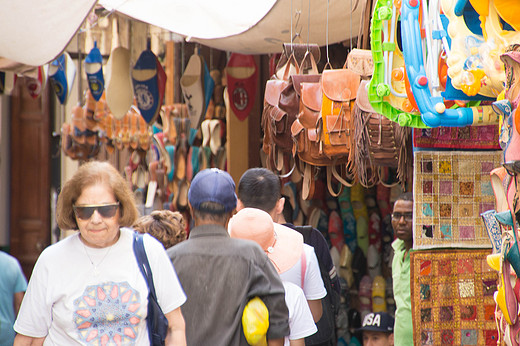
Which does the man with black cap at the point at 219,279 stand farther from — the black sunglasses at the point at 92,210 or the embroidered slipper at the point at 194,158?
the embroidered slipper at the point at 194,158

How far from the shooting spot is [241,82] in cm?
574

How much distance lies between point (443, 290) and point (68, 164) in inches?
262

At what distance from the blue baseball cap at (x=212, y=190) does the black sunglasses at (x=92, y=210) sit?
35cm

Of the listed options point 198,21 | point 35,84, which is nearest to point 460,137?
point 198,21

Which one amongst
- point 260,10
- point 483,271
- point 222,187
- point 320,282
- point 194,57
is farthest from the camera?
point 194,57

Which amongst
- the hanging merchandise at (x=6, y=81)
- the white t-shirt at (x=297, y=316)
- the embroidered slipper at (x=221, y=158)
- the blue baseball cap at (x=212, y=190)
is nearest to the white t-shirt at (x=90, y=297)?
the blue baseball cap at (x=212, y=190)

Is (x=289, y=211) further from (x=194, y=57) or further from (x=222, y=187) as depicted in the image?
(x=222, y=187)

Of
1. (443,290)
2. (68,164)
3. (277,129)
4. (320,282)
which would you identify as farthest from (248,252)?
(68,164)

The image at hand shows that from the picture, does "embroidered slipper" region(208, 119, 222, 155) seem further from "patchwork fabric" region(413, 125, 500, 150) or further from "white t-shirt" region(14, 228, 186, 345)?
"white t-shirt" region(14, 228, 186, 345)

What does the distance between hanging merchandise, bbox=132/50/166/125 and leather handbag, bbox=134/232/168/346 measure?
360 centimetres

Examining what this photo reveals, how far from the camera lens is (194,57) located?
6.01m

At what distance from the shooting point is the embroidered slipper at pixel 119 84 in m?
6.08

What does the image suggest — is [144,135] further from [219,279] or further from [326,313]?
[219,279]

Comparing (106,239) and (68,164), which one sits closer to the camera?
(106,239)
